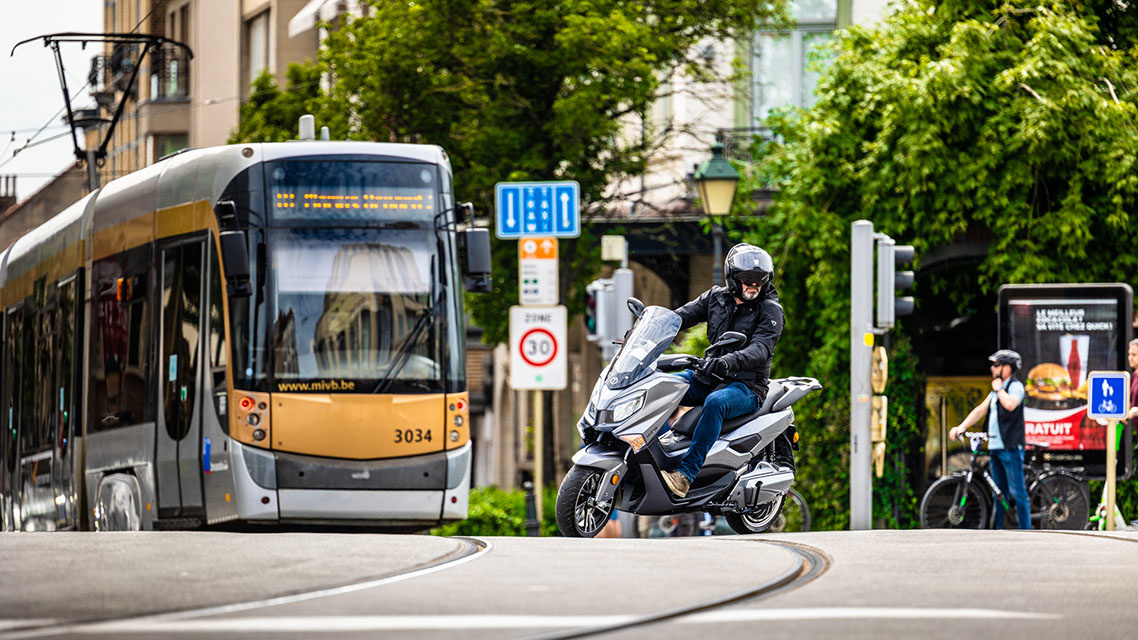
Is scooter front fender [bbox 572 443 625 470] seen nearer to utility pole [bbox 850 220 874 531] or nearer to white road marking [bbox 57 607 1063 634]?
white road marking [bbox 57 607 1063 634]

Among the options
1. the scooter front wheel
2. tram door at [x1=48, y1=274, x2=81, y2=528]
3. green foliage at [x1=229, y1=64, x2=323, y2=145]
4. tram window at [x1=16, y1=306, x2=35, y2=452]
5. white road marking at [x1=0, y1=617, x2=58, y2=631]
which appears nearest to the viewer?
white road marking at [x1=0, y1=617, x2=58, y2=631]

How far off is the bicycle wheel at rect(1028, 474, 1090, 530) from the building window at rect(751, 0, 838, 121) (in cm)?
1309

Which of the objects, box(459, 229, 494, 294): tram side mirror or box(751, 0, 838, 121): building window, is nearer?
box(459, 229, 494, 294): tram side mirror

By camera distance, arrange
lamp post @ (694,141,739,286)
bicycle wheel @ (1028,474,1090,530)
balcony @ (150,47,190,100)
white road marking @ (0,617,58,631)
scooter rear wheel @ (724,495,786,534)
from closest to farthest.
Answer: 1. white road marking @ (0,617,58,631)
2. scooter rear wheel @ (724,495,786,534)
3. bicycle wheel @ (1028,474,1090,530)
4. lamp post @ (694,141,739,286)
5. balcony @ (150,47,190,100)

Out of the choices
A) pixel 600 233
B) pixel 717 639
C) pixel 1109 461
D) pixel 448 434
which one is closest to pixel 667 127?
pixel 600 233

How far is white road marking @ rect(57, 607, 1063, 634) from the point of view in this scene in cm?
701

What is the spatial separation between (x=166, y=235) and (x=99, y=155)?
34.8 feet

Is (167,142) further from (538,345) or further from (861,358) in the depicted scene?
(861,358)

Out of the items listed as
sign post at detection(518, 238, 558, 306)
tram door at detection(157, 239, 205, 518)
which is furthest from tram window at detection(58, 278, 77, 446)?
sign post at detection(518, 238, 558, 306)

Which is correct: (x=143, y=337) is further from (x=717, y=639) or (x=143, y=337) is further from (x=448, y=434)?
(x=717, y=639)

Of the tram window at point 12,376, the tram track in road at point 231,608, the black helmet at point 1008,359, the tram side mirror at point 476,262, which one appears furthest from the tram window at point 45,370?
the tram track in road at point 231,608

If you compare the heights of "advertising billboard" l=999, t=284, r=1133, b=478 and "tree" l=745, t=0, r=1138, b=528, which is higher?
"tree" l=745, t=0, r=1138, b=528


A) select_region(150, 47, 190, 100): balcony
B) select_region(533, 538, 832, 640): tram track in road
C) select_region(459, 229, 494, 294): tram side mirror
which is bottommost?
select_region(533, 538, 832, 640): tram track in road

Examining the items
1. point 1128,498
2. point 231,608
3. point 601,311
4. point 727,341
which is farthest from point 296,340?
point 1128,498
